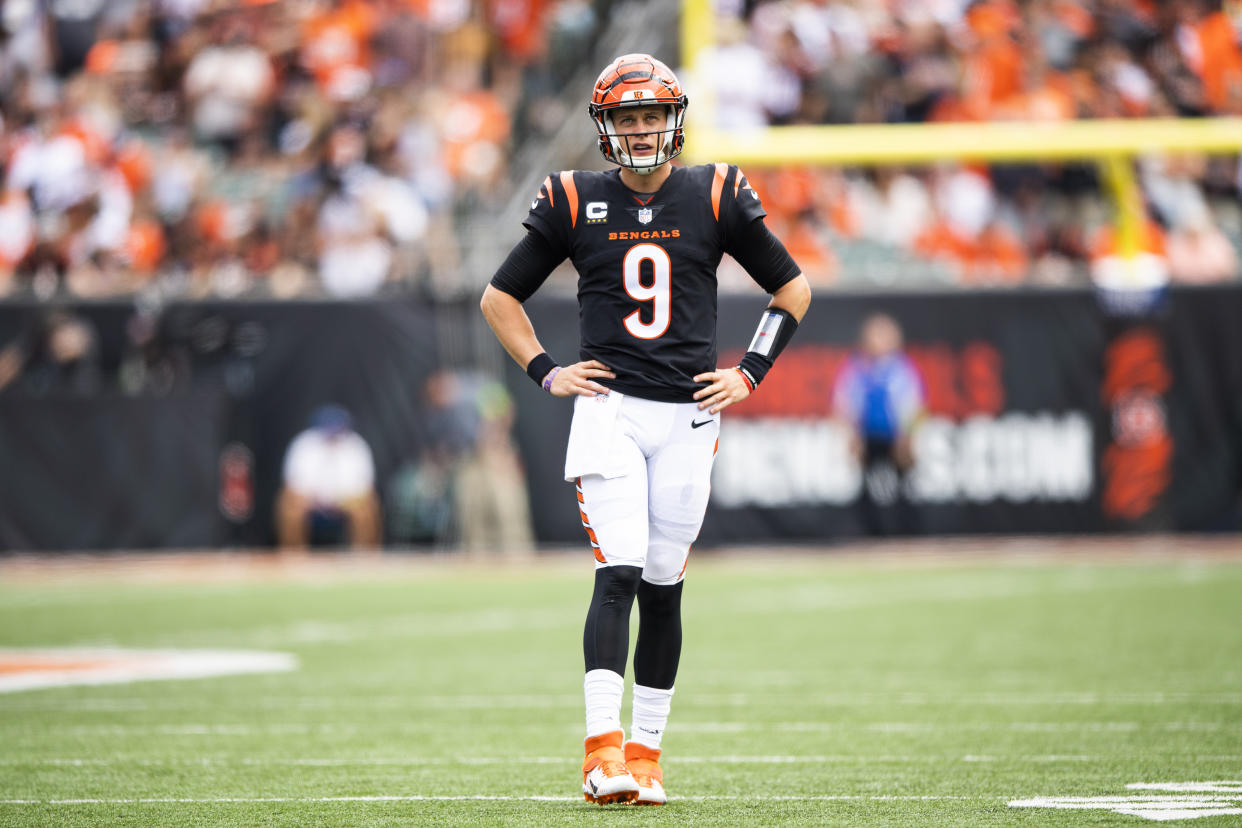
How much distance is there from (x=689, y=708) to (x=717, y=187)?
2.92 metres

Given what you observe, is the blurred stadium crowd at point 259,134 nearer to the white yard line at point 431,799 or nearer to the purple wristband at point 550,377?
the purple wristband at point 550,377

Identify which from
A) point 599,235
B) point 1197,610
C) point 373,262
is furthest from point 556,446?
point 599,235

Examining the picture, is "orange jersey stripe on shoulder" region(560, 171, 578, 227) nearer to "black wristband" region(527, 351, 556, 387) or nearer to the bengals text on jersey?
the bengals text on jersey

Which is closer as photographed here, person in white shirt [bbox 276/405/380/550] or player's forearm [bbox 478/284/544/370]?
player's forearm [bbox 478/284/544/370]

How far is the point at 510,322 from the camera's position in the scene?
17.7 ft

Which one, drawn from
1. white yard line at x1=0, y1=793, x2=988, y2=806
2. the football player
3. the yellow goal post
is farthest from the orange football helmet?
the yellow goal post

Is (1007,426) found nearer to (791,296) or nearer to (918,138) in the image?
(918,138)

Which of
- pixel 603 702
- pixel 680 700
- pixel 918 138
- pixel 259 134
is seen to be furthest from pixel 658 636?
pixel 259 134

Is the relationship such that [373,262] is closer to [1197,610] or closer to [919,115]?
[919,115]

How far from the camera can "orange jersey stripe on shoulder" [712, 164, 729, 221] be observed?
17.2 ft

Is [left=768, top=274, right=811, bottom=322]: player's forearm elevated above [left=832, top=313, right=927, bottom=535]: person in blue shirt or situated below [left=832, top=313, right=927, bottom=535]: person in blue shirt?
above

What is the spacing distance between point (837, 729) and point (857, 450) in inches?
384

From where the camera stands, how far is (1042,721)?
6.70 m

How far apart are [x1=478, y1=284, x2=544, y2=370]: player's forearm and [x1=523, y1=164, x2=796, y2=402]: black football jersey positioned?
232 millimetres
